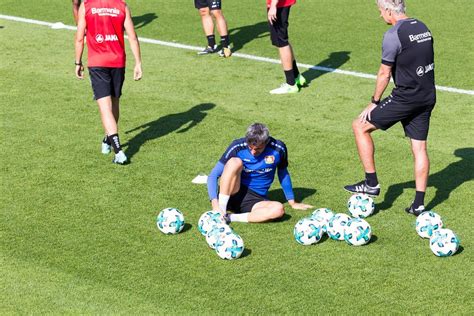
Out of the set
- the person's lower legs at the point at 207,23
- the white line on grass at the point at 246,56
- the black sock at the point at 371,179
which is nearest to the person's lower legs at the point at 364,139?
the black sock at the point at 371,179

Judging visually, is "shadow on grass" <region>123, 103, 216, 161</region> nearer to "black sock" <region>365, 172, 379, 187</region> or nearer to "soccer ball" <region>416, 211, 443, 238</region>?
"black sock" <region>365, 172, 379, 187</region>

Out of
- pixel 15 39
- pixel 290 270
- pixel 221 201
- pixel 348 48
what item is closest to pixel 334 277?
pixel 290 270

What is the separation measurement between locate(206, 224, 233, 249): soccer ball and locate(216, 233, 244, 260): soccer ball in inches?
3.3

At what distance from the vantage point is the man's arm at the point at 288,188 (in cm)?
1077

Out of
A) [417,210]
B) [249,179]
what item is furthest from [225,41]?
[417,210]

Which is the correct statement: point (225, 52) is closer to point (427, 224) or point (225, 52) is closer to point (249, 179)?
point (249, 179)

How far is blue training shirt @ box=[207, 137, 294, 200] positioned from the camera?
10.5m

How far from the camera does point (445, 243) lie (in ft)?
31.3

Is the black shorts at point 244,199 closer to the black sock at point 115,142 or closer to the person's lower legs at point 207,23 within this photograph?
the black sock at point 115,142

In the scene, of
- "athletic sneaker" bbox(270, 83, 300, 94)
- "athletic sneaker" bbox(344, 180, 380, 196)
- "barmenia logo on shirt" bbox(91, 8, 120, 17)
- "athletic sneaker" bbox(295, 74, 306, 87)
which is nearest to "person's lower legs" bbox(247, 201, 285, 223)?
"athletic sneaker" bbox(344, 180, 380, 196)

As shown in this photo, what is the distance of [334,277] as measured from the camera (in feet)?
30.2

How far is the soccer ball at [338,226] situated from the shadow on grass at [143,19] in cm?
1197

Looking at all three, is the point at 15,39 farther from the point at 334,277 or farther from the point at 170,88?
the point at 334,277

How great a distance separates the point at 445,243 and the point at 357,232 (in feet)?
3.20
